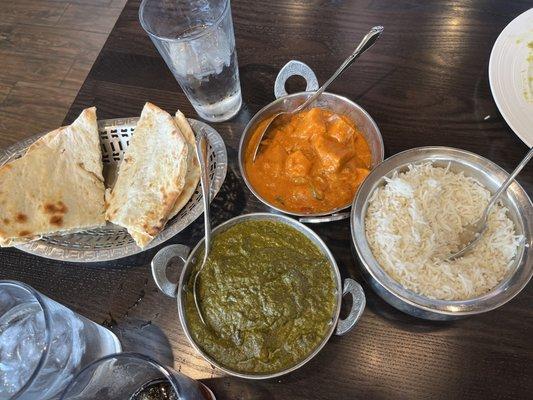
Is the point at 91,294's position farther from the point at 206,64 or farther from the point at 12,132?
the point at 12,132

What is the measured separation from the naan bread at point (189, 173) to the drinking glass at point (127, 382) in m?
0.54

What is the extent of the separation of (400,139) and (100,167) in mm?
1134

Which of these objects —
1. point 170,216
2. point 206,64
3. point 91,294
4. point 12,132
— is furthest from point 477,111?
point 12,132

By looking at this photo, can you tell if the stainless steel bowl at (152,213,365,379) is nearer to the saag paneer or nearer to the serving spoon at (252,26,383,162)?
the saag paneer

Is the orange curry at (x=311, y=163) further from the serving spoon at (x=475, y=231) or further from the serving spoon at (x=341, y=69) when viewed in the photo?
the serving spoon at (x=475, y=231)

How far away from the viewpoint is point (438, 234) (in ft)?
4.35

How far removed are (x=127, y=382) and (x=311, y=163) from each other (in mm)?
909

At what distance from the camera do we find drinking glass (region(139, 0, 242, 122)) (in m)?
1.51

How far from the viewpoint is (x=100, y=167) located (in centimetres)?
155

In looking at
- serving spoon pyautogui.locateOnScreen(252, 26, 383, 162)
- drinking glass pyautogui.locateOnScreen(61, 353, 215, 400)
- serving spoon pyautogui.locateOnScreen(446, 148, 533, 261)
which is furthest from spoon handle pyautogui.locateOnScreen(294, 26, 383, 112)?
drinking glass pyautogui.locateOnScreen(61, 353, 215, 400)

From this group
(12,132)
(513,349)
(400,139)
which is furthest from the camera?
(12,132)

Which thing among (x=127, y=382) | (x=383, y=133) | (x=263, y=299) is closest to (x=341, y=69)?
(x=383, y=133)

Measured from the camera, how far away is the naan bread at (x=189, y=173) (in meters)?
1.46

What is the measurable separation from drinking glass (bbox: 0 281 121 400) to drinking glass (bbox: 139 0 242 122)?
896 millimetres
